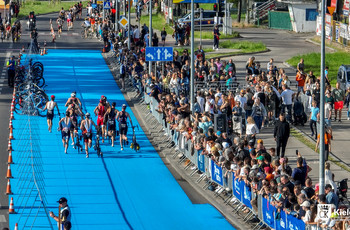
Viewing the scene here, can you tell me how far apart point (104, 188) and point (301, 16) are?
154 feet

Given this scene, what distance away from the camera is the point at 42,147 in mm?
30875

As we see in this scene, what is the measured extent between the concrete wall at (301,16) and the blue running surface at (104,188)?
35.5 metres

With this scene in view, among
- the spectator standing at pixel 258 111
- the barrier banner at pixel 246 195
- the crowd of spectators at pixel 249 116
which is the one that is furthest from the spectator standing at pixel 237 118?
the barrier banner at pixel 246 195

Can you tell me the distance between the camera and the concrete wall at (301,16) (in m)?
69.2

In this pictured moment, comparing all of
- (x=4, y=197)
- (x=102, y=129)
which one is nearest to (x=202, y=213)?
(x=4, y=197)

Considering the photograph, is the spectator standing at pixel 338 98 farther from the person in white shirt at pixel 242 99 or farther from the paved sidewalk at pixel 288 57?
the person in white shirt at pixel 242 99

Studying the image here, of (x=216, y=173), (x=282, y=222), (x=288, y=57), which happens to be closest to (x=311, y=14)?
(x=288, y=57)

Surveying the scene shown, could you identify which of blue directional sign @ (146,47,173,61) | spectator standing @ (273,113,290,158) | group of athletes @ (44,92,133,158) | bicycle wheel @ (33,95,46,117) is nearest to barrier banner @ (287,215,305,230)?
spectator standing @ (273,113,290,158)

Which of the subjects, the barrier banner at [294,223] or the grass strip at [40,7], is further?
the grass strip at [40,7]

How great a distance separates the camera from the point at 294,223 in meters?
18.5

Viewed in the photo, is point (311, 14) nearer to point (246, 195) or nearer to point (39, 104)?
point (39, 104)

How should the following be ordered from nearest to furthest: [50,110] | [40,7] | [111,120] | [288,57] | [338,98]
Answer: [111,120] → [50,110] → [338,98] → [288,57] → [40,7]

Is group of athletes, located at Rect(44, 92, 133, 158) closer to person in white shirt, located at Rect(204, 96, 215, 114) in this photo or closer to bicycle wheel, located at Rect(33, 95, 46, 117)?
person in white shirt, located at Rect(204, 96, 215, 114)

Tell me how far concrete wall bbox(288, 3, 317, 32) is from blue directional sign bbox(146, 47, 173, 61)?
33.7 m
